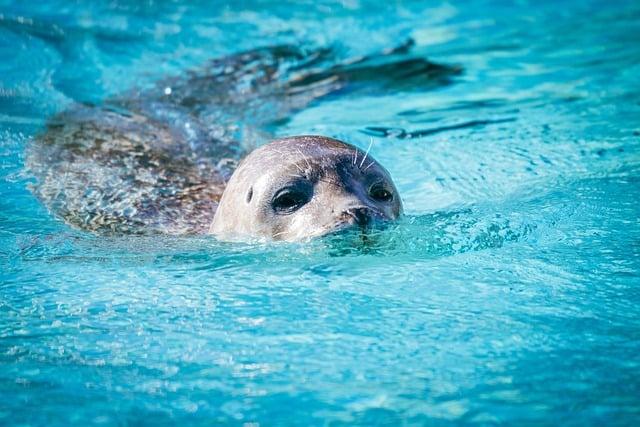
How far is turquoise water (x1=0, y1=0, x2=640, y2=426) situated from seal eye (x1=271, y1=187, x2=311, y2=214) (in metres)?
0.27

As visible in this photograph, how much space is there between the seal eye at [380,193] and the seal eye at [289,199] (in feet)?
1.18

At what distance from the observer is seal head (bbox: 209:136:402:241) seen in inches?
154

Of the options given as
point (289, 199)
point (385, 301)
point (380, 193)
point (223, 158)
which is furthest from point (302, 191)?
point (223, 158)

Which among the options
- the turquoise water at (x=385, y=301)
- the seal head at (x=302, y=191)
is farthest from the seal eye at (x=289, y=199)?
the turquoise water at (x=385, y=301)

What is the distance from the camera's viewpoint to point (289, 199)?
4.14 m

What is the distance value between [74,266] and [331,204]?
3.90 feet

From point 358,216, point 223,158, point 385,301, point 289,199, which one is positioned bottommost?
point 385,301

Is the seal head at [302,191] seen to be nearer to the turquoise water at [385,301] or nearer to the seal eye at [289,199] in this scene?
the seal eye at [289,199]

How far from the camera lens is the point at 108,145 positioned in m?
6.04

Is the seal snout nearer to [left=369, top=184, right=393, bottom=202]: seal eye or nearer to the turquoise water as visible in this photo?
the turquoise water

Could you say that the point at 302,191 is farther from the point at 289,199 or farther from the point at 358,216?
the point at 358,216

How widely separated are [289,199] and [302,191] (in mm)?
79

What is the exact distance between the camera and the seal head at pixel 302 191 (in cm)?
392

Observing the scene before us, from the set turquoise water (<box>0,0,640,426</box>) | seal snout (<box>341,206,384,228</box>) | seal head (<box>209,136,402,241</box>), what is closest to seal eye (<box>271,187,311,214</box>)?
seal head (<box>209,136,402,241</box>)
